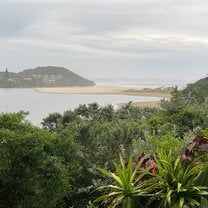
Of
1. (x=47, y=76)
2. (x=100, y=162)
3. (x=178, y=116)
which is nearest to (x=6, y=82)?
(x=47, y=76)

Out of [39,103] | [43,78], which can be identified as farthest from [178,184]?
[43,78]

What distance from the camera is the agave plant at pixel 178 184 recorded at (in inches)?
199

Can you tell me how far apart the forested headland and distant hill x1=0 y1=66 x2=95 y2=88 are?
232 feet

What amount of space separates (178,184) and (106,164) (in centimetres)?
334

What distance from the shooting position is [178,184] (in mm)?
5059

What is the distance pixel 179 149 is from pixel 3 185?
221 inches

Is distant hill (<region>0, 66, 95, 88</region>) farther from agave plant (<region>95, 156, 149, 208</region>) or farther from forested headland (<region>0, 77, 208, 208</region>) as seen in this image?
agave plant (<region>95, 156, 149, 208</region>)

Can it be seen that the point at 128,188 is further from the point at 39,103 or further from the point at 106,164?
the point at 39,103

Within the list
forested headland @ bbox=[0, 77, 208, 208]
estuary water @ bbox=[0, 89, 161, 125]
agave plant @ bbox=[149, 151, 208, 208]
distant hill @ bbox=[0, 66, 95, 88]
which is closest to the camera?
agave plant @ bbox=[149, 151, 208, 208]

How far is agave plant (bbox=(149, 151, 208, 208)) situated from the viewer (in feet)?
16.6

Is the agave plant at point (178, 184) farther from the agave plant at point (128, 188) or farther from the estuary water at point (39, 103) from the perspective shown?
the estuary water at point (39, 103)

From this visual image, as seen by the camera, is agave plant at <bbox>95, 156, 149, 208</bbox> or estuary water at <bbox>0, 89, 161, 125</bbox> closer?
agave plant at <bbox>95, 156, 149, 208</bbox>

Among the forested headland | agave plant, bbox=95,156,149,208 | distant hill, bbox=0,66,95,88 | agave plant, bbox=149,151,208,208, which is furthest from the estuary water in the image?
distant hill, bbox=0,66,95,88

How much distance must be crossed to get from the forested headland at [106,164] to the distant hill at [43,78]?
70.7 m
